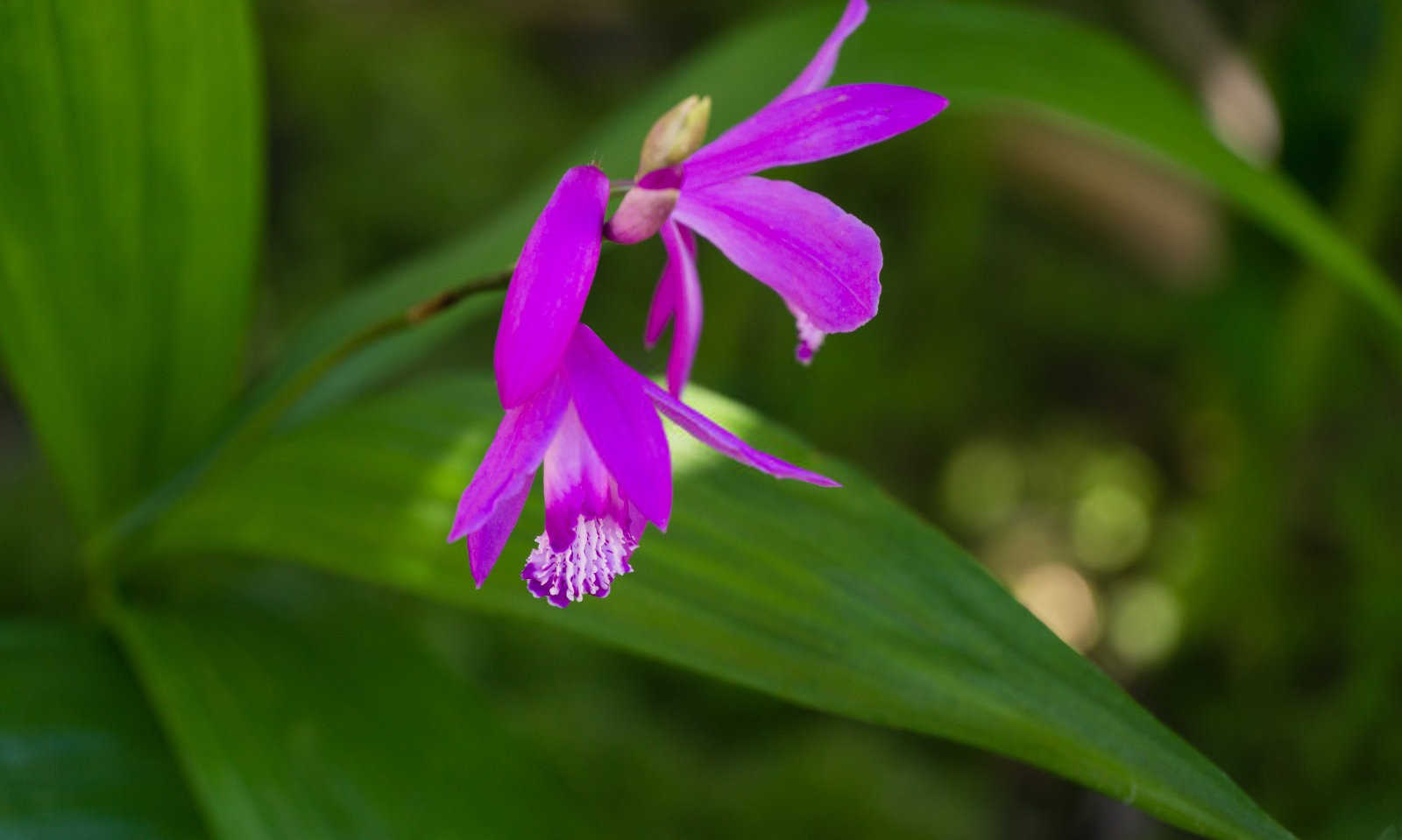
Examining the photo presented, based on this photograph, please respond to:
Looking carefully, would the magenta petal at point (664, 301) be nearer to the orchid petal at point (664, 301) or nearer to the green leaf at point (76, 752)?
the orchid petal at point (664, 301)

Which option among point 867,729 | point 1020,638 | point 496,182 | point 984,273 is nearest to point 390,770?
point 1020,638

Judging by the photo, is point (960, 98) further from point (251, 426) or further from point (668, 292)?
point (251, 426)

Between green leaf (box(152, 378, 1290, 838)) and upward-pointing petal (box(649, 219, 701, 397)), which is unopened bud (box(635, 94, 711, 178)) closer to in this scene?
upward-pointing petal (box(649, 219, 701, 397))

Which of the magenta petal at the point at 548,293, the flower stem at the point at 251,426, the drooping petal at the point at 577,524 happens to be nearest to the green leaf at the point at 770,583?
the flower stem at the point at 251,426

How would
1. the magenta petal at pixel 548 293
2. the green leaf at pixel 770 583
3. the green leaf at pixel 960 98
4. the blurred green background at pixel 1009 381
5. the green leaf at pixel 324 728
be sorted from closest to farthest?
1. the magenta petal at pixel 548 293
2. the green leaf at pixel 770 583
3. the green leaf at pixel 324 728
4. the green leaf at pixel 960 98
5. the blurred green background at pixel 1009 381

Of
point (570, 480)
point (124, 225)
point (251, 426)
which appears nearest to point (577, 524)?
point (570, 480)

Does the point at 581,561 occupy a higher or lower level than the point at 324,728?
higher

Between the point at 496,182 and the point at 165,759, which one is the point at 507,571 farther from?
the point at 496,182
